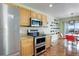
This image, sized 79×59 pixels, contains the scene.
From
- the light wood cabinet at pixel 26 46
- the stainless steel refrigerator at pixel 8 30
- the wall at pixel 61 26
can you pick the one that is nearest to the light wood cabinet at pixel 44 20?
the wall at pixel 61 26

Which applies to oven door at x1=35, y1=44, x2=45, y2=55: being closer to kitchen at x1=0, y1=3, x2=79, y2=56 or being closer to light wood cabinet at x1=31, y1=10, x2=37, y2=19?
kitchen at x1=0, y1=3, x2=79, y2=56

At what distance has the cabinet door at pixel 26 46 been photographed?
276cm

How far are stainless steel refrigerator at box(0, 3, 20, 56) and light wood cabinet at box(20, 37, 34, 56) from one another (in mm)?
162

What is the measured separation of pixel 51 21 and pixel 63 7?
0.43 metres

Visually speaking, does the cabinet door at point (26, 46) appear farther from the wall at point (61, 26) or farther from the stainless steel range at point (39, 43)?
the wall at point (61, 26)

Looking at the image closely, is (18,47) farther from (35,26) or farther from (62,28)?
(62,28)

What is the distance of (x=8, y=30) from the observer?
8.32ft

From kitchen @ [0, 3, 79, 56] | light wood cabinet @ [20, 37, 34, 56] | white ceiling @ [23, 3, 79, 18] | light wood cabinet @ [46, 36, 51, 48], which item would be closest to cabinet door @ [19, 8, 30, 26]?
kitchen @ [0, 3, 79, 56]

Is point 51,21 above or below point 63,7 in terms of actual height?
below

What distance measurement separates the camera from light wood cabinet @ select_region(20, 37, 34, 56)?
2.76 metres

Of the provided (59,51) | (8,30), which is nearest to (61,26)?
(59,51)

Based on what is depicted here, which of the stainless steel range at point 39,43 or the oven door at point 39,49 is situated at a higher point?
the stainless steel range at point 39,43

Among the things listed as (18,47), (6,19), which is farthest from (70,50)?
(6,19)

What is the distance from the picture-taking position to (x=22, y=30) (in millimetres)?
2834
